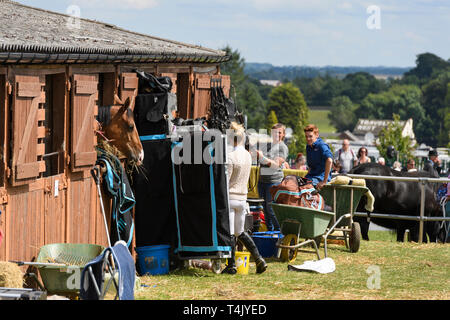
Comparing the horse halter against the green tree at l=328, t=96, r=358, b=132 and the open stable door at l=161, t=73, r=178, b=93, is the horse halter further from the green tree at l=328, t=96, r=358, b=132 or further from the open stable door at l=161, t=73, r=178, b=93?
the green tree at l=328, t=96, r=358, b=132

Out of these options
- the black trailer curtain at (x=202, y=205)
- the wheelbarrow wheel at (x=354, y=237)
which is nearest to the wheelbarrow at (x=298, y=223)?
the black trailer curtain at (x=202, y=205)

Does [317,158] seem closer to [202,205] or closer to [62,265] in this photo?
[202,205]

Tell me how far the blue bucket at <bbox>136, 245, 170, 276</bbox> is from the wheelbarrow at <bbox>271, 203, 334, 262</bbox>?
180 cm

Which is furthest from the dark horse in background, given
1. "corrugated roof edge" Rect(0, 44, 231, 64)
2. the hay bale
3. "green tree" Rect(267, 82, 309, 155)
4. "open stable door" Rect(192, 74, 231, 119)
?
"green tree" Rect(267, 82, 309, 155)

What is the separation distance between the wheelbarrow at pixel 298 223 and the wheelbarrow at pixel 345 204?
3.60 ft

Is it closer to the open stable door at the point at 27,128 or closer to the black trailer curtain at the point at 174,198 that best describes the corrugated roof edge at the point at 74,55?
the open stable door at the point at 27,128

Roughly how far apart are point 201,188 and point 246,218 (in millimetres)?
1503

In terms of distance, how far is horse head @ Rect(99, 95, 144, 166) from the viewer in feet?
33.0

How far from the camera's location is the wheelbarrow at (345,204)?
13.0 meters

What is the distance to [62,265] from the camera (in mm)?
8188

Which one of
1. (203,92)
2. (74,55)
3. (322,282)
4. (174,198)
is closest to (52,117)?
(74,55)

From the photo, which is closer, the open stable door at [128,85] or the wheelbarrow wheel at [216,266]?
the open stable door at [128,85]
